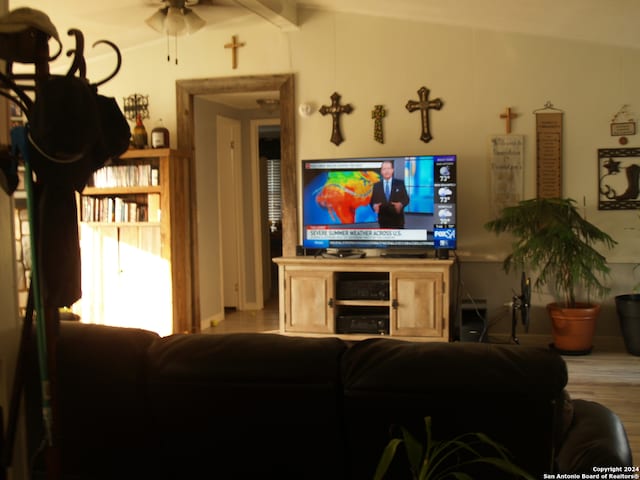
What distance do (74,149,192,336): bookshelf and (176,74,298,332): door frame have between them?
23 cm

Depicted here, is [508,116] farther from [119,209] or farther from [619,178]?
[119,209]

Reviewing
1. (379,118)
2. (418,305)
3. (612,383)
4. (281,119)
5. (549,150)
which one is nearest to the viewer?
(612,383)

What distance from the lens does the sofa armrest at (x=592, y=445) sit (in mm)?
1394

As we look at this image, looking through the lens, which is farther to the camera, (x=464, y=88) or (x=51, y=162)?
(x=464, y=88)

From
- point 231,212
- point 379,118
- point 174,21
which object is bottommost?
point 231,212

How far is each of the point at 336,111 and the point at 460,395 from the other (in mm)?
4287

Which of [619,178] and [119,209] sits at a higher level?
[619,178]

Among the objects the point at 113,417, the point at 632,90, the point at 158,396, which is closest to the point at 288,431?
the point at 158,396

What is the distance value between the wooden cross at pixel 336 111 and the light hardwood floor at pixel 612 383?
2.54 m

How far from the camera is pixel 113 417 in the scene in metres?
1.55

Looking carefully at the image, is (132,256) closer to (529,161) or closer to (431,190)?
(431,190)

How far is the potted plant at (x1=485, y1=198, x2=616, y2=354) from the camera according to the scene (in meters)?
4.63

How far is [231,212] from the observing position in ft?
23.2

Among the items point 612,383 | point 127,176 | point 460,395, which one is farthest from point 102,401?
point 127,176
